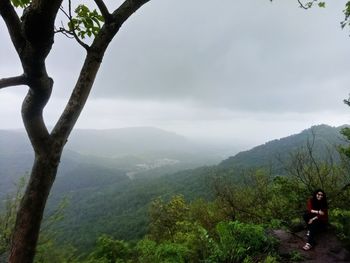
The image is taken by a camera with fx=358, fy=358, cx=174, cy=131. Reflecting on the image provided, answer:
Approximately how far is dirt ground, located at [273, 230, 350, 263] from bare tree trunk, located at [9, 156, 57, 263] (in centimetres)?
761

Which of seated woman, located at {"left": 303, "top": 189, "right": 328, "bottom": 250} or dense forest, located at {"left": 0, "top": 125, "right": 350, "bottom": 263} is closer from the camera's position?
dense forest, located at {"left": 0, "top": 125, "right": 350, "bottom": 263}

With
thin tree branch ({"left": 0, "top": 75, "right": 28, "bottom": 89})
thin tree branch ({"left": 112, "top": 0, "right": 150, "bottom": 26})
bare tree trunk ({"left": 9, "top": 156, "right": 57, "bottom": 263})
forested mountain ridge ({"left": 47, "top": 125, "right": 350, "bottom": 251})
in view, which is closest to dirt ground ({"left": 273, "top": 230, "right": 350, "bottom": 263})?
bare tree trunk ({"left": 9, "top": 156, "right": 57, "bottom": 263})

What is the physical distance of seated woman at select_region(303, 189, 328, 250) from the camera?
10.3 meters

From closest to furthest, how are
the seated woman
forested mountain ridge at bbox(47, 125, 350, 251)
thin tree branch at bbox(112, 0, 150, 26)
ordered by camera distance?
1. thin tree branch at bbox(112, 0, 150, 26)
2. the seated woman
3. forested mountain ridge at bbox(47, 125, 350, 251)

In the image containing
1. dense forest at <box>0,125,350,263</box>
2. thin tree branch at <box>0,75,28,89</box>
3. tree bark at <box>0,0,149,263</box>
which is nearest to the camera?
tree bark at <box>0,0,149,263</box>

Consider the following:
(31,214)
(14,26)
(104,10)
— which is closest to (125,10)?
(104,10)

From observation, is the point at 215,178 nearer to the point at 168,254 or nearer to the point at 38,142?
the point at 168,254

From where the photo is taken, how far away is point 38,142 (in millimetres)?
2910

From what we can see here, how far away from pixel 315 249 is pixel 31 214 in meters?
9.03

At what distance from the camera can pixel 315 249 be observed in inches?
387

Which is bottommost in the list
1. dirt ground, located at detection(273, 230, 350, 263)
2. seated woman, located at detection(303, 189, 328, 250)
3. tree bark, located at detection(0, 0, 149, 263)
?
dirt ground, located at detection(273, 230, 350, 263)

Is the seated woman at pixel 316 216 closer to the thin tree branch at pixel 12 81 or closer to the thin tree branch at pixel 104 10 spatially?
the thin tree branch at pixel 104 10

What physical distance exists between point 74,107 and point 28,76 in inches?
18.6

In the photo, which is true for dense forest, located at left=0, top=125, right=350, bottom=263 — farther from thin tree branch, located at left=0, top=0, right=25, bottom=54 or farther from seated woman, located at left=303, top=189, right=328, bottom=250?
thin tree branch, located at left=0, top=0, right=25, bottom=54
